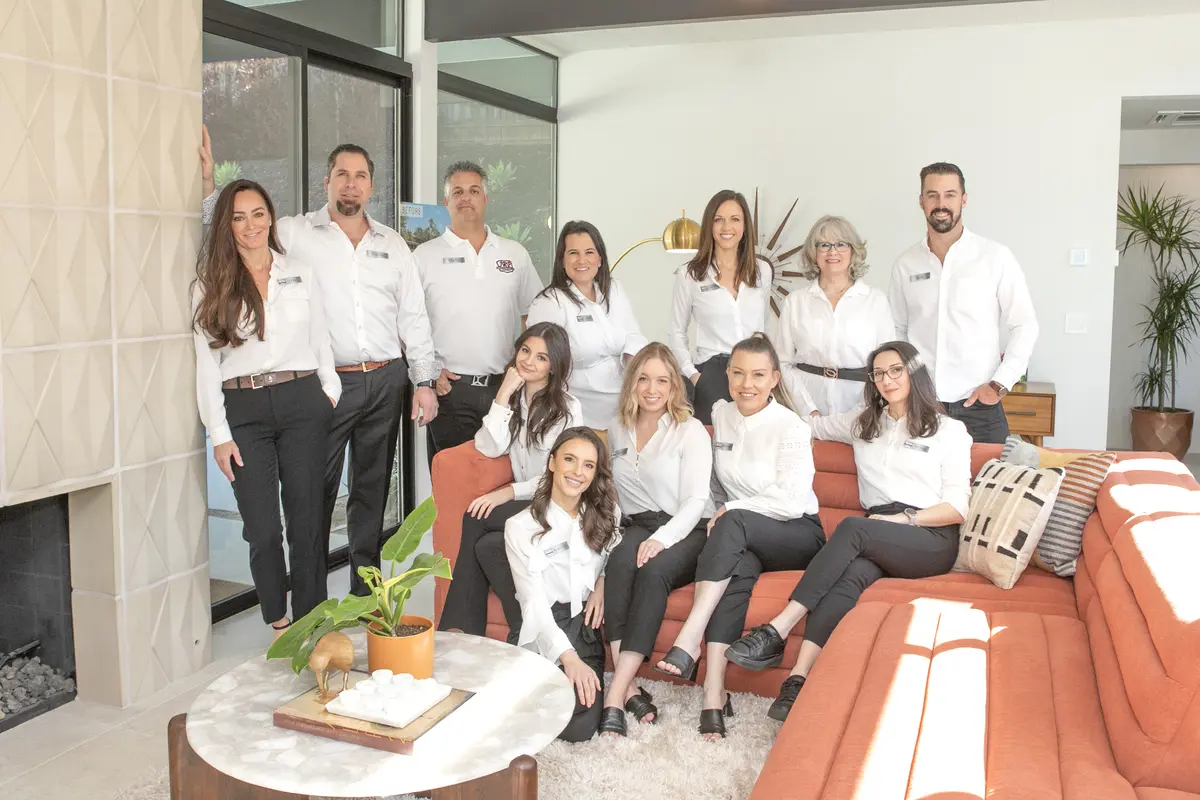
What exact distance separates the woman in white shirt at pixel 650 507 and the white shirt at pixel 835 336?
2.20 ft

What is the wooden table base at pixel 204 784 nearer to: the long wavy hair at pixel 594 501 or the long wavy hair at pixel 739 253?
the long wavy hair at pixel 594 501

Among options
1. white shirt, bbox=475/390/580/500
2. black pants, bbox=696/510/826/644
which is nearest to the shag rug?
black pants, bbox=696/510/826/644

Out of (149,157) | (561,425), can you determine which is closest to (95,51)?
(149,157)

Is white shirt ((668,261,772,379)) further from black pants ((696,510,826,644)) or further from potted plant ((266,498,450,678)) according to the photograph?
potted plant ((266,498,450,678))

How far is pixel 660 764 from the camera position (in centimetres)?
294

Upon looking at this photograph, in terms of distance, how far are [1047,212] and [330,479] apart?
4567 mm

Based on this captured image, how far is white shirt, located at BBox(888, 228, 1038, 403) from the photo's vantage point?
4176mm

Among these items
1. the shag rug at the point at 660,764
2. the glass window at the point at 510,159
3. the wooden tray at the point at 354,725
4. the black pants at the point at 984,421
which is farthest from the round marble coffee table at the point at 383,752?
the glass window at the point at 510,159

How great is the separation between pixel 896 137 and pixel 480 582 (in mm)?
Result: 4461

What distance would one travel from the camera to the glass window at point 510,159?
241 inches

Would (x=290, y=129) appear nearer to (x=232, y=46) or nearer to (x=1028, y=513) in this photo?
(x=232, y=46)

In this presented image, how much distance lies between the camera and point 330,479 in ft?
13.6

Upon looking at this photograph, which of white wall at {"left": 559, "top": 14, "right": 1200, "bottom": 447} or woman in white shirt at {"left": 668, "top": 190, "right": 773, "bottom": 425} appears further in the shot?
white wall at {"left": 559, "top": 14, "right": 1200, "bottom": 447}

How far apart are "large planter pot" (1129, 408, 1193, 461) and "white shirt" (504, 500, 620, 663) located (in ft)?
19.9
